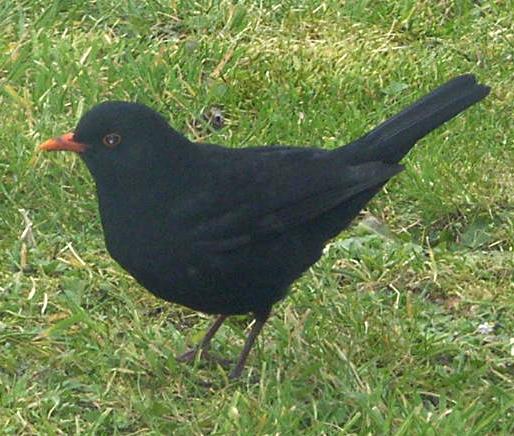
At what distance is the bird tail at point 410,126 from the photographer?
522cm

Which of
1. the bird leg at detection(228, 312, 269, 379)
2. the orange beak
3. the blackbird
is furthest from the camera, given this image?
the bird leg at detection(228, 312, 269, 379)

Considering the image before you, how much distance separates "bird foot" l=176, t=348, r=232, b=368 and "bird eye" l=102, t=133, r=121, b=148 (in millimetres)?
778

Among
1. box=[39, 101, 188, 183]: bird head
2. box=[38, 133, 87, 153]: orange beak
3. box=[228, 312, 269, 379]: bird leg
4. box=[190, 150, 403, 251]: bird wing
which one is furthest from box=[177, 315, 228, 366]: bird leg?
box=[38, 133, 87, 153]: orange beak

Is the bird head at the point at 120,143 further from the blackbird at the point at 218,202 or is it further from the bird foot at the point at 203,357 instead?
the bird foot at the point at 203,357

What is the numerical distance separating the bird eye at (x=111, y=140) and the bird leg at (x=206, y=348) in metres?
0.74

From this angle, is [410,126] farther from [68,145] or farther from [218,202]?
[68,145]

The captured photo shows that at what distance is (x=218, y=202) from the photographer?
4.94 m

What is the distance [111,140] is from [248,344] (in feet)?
2.78

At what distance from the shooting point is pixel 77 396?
16.2ft

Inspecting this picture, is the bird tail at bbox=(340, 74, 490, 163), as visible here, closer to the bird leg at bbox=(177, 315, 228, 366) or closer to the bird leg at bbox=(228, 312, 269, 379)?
the bird leg at bbox=(228, 312, 269, 379)

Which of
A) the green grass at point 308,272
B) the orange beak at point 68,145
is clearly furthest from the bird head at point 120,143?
the green grass at point 308,272

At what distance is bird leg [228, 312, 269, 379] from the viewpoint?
5.08m

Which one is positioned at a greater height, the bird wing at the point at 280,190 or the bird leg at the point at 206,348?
the bird wing at the point at 280,190

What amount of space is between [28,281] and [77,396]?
766 millimetres
